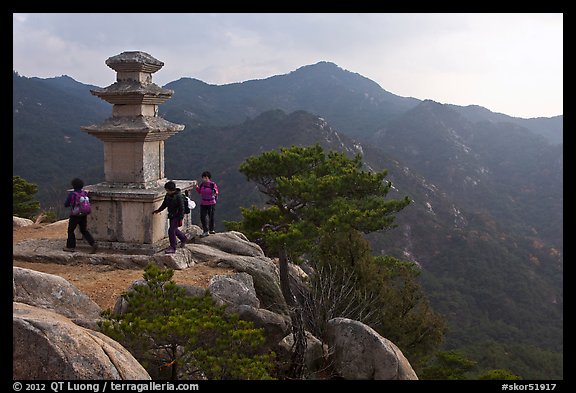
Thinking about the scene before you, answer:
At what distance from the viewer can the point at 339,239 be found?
31.6 feet

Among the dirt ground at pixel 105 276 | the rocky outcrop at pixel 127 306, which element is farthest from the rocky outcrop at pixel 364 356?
the dirt ground at pixel 105 276

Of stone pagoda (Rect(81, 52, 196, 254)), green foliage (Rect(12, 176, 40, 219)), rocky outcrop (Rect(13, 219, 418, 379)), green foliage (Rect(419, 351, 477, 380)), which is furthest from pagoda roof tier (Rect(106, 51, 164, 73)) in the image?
green foliage (Rect(12, 176, 40, 219))

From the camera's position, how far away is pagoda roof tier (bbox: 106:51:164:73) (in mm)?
9570

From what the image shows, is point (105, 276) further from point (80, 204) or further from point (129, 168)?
point (129, 168)

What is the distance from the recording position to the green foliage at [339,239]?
28.9 feet

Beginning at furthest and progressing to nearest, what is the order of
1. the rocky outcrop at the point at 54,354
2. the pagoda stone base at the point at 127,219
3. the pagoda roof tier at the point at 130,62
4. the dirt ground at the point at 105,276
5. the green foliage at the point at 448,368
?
the green foliage at the point at 448,368, the pagoda roof tier at the point at 130,62, the pagoda stone base at the point at 127,219, the dirt ground at the point at 105,276, the rocky outcrop at the point at 54,354

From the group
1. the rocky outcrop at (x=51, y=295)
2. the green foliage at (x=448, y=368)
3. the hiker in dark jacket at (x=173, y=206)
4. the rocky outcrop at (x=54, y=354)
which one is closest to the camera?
the rocky outcrop at (x=54, y=354)

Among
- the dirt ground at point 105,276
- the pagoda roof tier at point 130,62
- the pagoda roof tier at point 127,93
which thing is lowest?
the dirt ground at point 105,276

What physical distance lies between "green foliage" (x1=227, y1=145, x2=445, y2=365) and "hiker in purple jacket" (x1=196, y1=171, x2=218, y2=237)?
1388 mm

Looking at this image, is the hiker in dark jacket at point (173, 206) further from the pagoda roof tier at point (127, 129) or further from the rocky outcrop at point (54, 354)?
the rocky outcrop at point (54, 354)

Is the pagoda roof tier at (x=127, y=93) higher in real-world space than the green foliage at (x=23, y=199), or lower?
higher

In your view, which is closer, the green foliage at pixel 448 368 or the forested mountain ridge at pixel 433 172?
the green foliage at pixel 448 368

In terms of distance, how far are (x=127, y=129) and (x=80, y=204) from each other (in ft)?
5.56
